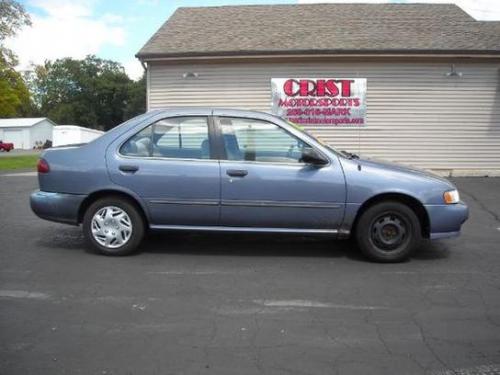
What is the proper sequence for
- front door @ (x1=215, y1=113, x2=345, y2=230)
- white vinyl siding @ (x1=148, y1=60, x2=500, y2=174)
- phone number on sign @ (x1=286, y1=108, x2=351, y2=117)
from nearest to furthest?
1. front door @ (x1=215, y1=113, x2=345, y2=230)
2. white vinyl siding @ (x1=148, y1=60, x2=500, y2=174)
3. phone number on sign @ (x1=286, y1=108, x2=351, y2=117)

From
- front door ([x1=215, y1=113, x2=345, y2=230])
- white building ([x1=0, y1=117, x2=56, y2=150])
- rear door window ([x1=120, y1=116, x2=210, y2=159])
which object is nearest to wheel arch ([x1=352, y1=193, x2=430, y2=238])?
front door ([x1=215, y1=113, x2=345, y2=230])

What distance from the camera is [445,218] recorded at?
5.88m

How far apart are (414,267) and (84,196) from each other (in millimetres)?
3679

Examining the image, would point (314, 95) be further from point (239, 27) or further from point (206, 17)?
point (206, 17)

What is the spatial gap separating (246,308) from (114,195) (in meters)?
2.31

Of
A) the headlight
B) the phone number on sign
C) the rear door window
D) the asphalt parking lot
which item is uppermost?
the phone number on sign

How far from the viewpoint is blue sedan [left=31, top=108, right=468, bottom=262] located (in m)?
5.87

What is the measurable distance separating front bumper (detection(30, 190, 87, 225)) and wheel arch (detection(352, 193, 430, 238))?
3.06 metres

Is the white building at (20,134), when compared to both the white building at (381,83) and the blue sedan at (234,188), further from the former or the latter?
the blue sedan at (234,188)

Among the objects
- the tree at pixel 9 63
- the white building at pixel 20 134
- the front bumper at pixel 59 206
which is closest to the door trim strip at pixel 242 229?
the front bumper at pixel 59 206

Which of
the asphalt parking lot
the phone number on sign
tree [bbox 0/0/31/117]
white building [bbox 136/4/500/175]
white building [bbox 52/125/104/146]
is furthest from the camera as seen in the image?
tree [bbox 0/0/31/117]

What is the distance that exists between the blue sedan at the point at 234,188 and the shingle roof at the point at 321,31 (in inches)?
320

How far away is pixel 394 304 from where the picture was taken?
15.4 feet

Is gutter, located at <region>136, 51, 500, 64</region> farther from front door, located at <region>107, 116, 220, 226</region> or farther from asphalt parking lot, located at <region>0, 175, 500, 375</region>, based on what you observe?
front door, located at <region>107, 116, 220, 226</region>
